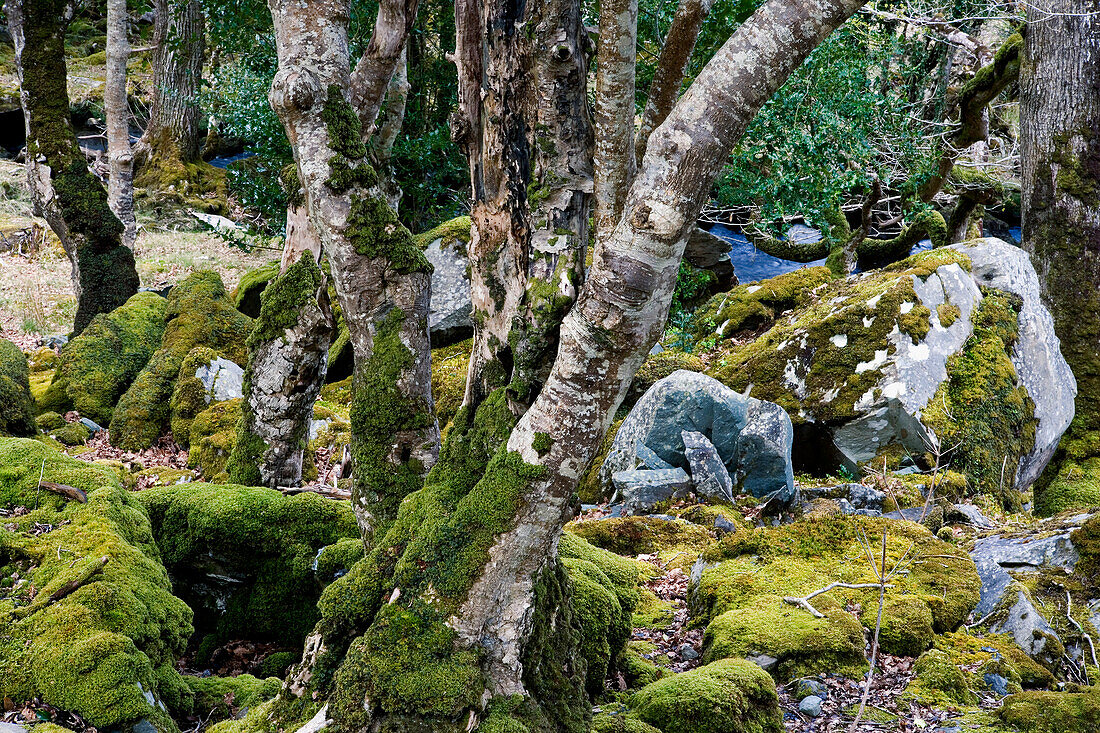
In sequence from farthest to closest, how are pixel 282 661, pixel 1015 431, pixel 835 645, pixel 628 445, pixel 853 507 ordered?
pixel 1015 431
pixel 628 445
pixel 853 507
pixel 282 661
pixel 835 645

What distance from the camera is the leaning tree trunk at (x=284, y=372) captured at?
5.98 m

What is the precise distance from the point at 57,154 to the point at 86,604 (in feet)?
26.4

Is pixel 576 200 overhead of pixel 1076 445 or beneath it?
overhead

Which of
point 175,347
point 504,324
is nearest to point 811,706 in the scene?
point 504,324

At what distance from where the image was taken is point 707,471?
276 inches

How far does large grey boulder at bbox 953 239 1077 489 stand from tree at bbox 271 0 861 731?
677 centimetres

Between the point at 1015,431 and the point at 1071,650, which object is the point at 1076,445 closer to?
the point at 1015,431

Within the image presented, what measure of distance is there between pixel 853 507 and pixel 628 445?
2043 mm

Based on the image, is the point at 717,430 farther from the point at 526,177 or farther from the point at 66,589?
the point at 66,589

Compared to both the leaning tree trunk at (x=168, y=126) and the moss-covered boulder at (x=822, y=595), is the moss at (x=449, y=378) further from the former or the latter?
the leaning tree trunk at (x=168, y=126)

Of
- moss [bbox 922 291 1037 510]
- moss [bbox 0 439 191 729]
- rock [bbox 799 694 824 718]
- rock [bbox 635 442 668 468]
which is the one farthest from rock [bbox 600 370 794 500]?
moss [bbox 0 439 191 729]

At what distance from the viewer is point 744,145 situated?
9570 millimetres

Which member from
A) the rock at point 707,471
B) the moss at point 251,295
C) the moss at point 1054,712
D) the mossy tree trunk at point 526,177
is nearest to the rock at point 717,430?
the rock at point 707,471

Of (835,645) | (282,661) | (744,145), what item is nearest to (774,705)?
(835,645)
